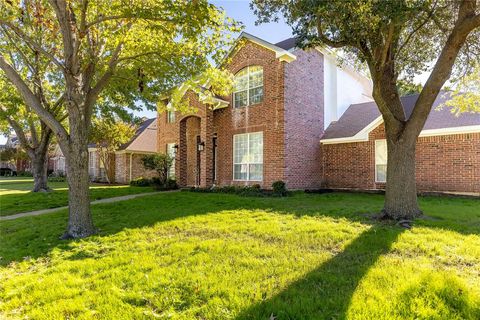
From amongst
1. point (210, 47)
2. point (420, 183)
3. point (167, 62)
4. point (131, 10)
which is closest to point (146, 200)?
point (167, 62)

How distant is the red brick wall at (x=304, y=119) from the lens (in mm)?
13500

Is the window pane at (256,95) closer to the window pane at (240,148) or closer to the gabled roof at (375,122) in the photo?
the window pane at (240,148)

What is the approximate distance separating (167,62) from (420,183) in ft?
36.7

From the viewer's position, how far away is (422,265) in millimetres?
4273

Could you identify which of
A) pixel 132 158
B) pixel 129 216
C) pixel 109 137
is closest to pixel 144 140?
pixel 132 158

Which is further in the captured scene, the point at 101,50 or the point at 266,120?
the point at 266,120

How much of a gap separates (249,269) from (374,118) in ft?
44.4

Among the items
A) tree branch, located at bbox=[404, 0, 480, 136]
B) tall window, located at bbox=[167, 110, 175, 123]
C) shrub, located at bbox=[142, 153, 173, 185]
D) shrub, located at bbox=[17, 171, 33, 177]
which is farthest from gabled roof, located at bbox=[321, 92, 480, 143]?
shrub, located at bbox=[17, 171, 33, 177]

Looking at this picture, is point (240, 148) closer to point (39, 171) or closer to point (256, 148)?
point (256, 148)

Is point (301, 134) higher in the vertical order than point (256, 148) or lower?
higher

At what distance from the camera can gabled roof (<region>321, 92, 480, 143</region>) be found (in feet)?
39.3

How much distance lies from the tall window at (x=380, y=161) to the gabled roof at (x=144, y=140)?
17.0 meters

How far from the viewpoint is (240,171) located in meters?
15.0

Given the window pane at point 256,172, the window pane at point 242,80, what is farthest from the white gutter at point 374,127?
the window pane at point 242,80
